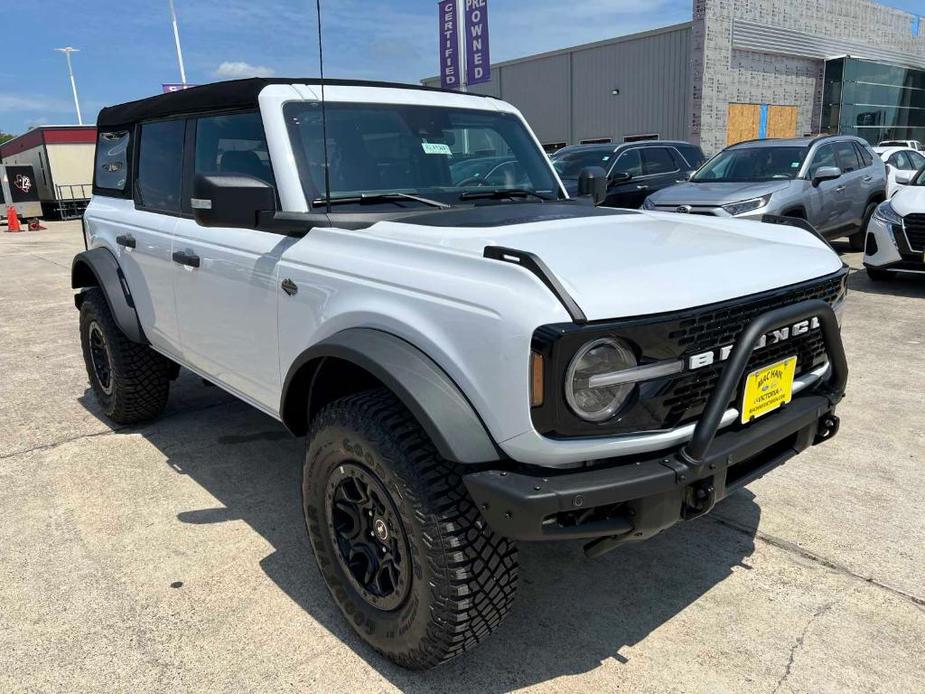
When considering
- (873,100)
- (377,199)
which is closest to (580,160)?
(377,199)

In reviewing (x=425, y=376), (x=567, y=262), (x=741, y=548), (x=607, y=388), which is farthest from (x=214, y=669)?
(x=741, y=548)

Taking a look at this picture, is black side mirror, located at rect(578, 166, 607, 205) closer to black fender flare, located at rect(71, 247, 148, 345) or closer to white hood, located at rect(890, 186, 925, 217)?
black fender flare, located at rect(71, 247, 148, 345)

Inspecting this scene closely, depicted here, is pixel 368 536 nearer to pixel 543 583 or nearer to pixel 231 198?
pixel 543 583

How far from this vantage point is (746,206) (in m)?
8.11

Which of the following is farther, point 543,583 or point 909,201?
point 909,201

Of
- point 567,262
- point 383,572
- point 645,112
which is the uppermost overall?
point 645,112

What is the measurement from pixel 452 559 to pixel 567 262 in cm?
91

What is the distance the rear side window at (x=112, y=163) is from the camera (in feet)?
13.9

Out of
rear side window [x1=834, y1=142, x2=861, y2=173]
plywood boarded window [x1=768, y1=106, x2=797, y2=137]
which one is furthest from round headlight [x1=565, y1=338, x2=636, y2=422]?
plywood boarded window [x1=768, y1=106, x2=797, y2=137]

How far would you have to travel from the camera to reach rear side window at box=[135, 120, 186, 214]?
142 inches

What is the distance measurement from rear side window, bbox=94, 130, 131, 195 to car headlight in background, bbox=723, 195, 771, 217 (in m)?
6.26

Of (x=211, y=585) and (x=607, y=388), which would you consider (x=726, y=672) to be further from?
(x=211, y=585)

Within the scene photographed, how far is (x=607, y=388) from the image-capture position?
6.34 feet

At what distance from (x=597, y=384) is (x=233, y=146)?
6.93 ft
